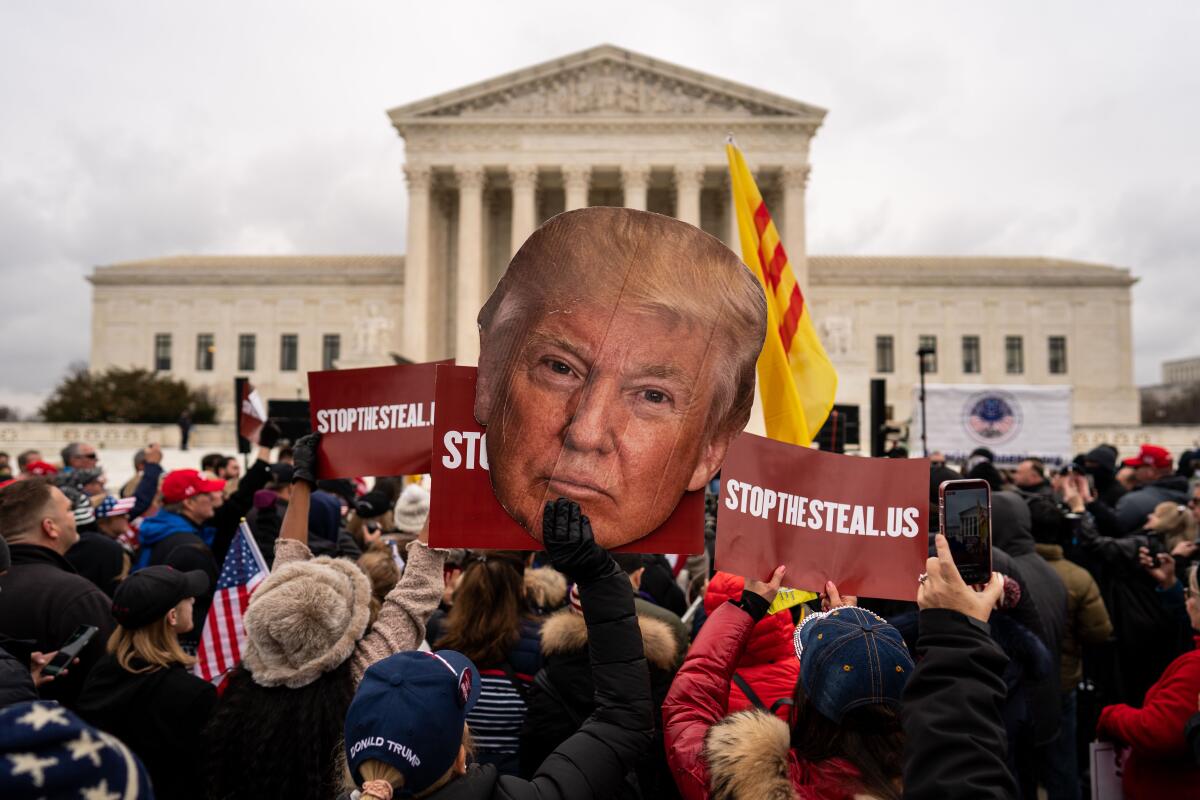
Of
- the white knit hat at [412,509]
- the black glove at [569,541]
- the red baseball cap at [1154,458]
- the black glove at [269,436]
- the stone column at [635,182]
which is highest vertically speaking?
the stone column at [635,182]

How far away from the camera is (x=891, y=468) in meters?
2.96

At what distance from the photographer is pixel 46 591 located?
3.65 m

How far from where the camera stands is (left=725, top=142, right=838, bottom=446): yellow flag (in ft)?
14.3

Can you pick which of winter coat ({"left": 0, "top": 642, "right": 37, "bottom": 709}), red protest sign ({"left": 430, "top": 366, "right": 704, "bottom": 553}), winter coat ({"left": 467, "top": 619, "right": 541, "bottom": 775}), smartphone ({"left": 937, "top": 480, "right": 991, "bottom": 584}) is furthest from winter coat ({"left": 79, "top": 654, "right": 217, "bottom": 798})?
smartphone ({"left": 937, "top": 480, "right": 991, "bottom": 584})

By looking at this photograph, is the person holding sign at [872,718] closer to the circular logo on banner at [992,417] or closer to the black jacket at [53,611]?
the black jacket at [53,611]

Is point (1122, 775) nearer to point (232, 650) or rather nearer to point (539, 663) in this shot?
point (539, 663)

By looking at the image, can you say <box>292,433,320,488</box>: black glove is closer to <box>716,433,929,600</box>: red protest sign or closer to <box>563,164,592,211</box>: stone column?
<box>716,433,929,600</box>: red protest sign

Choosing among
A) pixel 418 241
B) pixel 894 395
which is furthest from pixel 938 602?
pixel 894 395

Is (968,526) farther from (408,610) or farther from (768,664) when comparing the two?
(408,610)

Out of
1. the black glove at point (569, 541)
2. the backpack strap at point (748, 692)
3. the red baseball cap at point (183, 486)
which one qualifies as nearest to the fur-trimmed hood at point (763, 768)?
the black glove at point (569, 541)

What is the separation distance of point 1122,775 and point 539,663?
254cm

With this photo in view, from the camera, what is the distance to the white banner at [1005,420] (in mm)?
15656

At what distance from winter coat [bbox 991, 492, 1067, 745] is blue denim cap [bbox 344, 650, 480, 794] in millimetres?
3515

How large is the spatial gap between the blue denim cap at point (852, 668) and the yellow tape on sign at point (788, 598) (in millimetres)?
895
